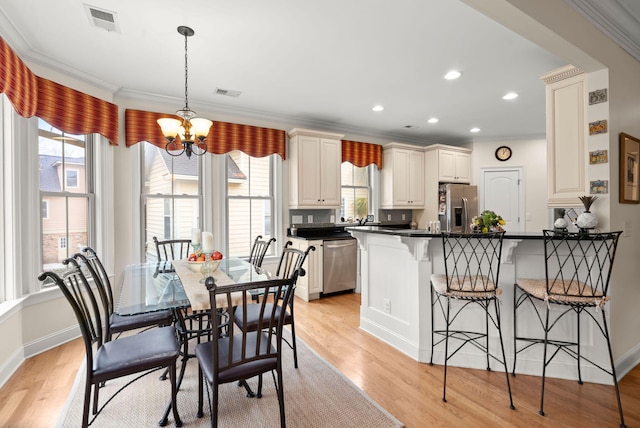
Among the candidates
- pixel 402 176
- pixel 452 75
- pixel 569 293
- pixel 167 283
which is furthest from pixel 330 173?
pixel 569 293

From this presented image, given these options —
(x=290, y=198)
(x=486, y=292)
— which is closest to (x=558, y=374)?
(x=486, y=292)

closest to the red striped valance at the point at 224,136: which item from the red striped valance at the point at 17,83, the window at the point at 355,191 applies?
the red striped valance at the point at 17,83

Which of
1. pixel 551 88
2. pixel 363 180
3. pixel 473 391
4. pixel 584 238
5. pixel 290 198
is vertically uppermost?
A: pixel 551 88

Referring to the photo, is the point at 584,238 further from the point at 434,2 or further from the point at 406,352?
the point at 434,2

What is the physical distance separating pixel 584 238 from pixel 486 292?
726 mm

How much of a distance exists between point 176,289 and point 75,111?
7.55 ft

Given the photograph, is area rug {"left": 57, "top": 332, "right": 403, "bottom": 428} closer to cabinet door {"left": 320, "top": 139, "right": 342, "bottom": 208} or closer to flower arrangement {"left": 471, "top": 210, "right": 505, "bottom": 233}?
flower arrangement {"left": 471, "top": 210, "right": 505, "bottom": 233}

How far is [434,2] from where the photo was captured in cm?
218

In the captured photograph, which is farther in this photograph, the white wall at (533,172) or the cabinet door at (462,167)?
the cabinet door at (462,167)

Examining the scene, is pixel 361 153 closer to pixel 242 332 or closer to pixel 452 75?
pixel 452 75

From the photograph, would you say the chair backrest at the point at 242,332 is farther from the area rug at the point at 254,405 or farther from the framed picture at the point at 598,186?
the framed picture at the point at 598,186

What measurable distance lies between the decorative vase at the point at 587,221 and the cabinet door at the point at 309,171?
3.18m

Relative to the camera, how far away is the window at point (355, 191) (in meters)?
5.63

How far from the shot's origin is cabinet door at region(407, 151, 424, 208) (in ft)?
19.5
